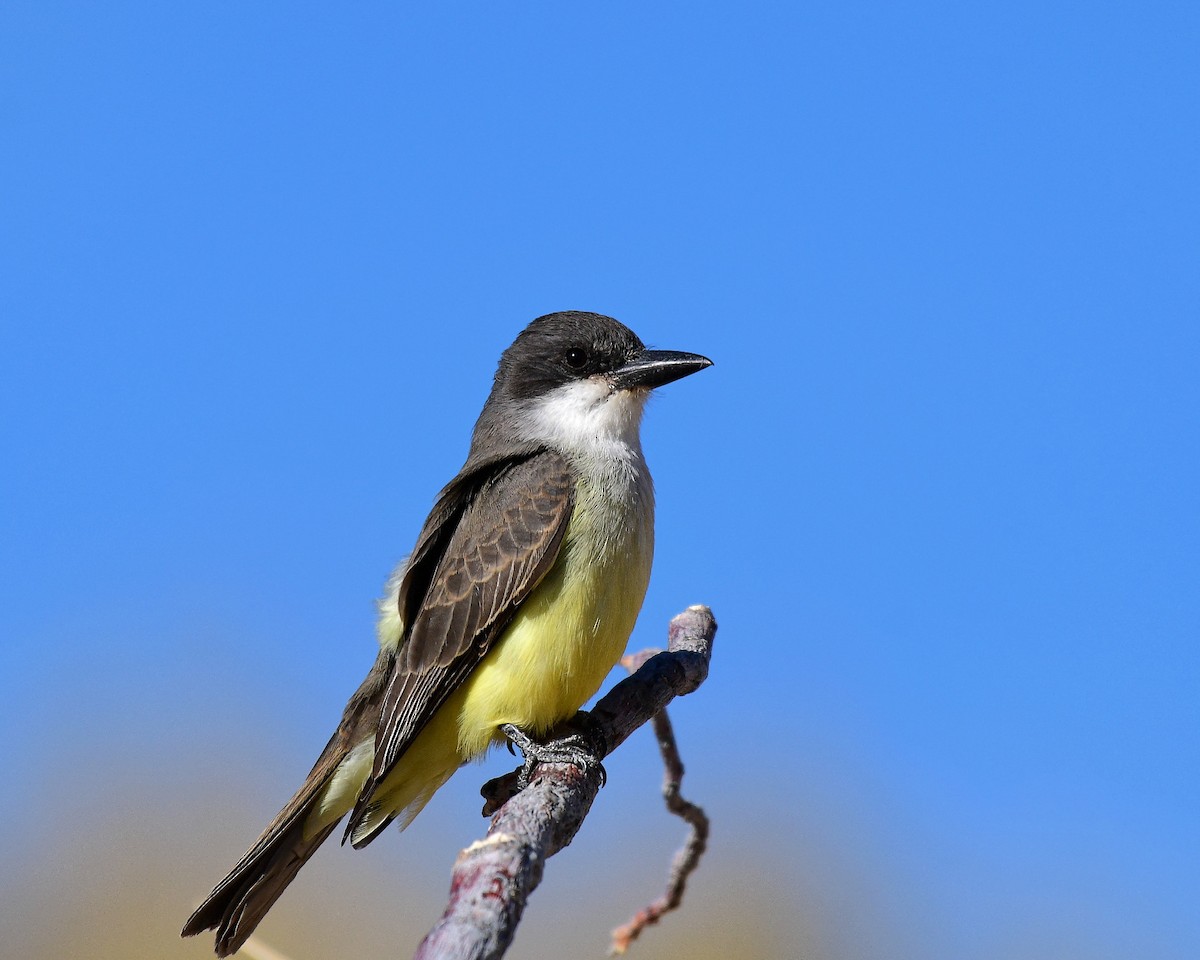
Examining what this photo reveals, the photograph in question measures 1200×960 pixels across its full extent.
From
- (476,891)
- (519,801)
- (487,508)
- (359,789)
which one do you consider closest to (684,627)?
(487,508)

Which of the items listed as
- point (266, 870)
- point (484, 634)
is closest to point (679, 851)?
point (484, 634)

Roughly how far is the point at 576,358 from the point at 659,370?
1.50ft

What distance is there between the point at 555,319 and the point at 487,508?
48.5 inches

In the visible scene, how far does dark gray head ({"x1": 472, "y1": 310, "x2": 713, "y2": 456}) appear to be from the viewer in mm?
5809

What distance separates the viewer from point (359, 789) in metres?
5.30

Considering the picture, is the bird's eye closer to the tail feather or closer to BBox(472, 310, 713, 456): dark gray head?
BBox(472, 310, 713, 456): dark gray head

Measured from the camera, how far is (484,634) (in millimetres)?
5043

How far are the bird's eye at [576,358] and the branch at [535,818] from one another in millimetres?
1293

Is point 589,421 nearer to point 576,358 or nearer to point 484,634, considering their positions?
point 576,358

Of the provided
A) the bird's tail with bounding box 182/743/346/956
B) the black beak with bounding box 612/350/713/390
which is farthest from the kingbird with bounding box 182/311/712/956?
the black beak with bounding box 612/350/713/390

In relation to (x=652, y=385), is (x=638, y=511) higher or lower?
lower

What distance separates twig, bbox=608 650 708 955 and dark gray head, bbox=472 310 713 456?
1.39 meters

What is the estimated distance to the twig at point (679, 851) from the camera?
4.46 metres

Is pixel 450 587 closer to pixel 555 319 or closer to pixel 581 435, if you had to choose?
pixel 581 435
